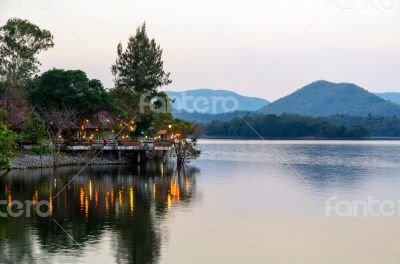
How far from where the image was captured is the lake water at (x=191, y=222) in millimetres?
31500

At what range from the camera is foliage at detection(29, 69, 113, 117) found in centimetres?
8681

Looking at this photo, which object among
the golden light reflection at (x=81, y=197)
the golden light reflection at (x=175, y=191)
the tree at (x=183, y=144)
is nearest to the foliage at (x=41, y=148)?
the tree at (x=183, y=144)

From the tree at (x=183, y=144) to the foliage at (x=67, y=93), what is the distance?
35.6 ft

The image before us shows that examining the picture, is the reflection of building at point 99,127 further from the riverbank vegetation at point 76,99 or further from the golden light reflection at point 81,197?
the golden light reflection at point 81,197

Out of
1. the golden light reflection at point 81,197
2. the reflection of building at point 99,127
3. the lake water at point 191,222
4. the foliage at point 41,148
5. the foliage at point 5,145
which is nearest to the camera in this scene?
the lake water at point 191,222

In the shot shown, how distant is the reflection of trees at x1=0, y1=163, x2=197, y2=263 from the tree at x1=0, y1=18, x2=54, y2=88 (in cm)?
3518

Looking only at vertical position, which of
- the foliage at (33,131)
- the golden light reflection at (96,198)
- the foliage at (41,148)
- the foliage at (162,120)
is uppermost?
the foliage at (162,120)

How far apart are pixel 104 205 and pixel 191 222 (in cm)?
918

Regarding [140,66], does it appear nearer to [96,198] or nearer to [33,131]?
[33,131]

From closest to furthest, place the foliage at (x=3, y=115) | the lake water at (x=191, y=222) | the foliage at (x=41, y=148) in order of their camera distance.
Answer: the lake water at (x=191, y=222) < the foliage at (x=3, y=115) < the foliage at (x=41, y=148)

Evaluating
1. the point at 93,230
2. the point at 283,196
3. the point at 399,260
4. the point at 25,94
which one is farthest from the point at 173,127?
the point at 399,260

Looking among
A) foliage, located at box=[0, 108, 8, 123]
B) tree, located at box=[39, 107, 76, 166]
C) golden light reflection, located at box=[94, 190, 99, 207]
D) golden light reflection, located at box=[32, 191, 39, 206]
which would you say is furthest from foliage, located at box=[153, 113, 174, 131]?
golden light reflection, located at box=[32, 191, 39, 206]

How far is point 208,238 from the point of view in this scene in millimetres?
35844

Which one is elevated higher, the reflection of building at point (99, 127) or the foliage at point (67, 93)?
the foliage at point (67, 93)
